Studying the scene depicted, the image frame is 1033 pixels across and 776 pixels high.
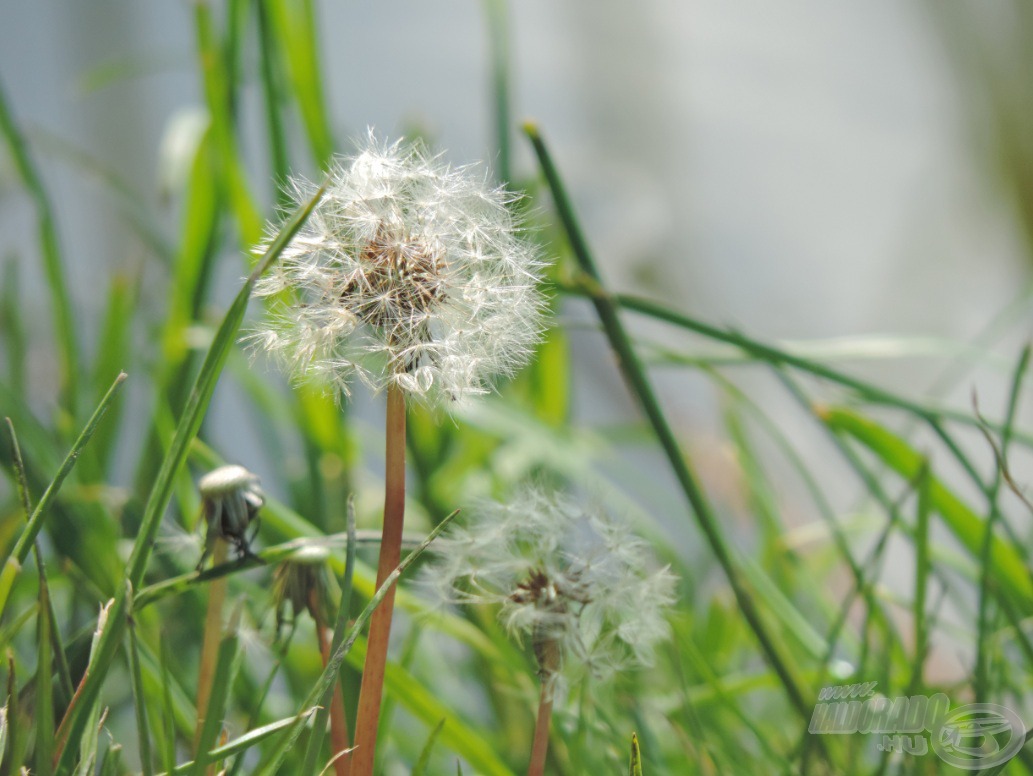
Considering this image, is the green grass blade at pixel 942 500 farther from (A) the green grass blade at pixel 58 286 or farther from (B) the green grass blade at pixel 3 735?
(A) the green grass blade at pixel 58 286

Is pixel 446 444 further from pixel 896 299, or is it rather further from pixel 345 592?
pixel 896 299

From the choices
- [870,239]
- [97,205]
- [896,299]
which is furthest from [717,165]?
[97,205]

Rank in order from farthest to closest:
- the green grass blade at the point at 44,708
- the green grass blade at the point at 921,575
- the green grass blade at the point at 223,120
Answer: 1. the green grass blade at the point at 223,120
2. the green grass blade at the point at 921,575
3. the green grass blade at the point at 44,708

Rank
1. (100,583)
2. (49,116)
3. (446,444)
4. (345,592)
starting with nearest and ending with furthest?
(345,592) < (100,583) < (446,444) < (49,116)

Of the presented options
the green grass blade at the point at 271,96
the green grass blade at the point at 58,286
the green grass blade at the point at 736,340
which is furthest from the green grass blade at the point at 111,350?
the green grass blade at the point at 736,340

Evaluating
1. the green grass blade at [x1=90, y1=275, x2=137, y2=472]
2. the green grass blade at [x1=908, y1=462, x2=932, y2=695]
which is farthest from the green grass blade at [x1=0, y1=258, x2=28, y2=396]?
the green grass blade at [x1=908, y1=462, x2=932, y2=695]

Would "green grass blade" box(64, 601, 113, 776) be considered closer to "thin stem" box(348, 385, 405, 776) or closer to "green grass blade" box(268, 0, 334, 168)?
"thin stem" box(348, 385, 405, 776)

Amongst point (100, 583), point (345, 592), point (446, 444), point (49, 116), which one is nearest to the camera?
point (345, 592)
